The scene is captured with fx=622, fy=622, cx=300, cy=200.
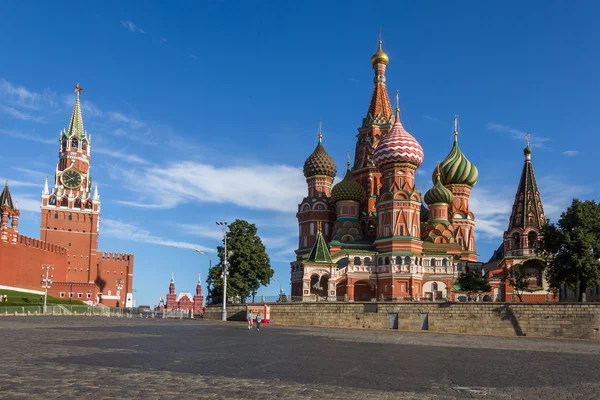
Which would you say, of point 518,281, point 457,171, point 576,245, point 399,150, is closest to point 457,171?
point 457,171

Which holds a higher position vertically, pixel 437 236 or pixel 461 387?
pixel 437 236

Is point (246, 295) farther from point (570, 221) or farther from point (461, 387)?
point (461, 387)

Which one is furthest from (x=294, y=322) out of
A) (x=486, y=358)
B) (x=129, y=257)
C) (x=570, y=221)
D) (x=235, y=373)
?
(x=129, y=257)

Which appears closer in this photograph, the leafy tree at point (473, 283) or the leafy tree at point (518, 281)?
the leafy tree at point (518, 281)

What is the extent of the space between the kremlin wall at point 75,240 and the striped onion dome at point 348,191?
1713 inches

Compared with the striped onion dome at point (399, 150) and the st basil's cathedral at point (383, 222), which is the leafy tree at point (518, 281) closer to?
the st basil's cathedral at point (383, 222)

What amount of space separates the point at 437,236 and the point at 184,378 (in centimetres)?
5861

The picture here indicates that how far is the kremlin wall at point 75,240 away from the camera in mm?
92062

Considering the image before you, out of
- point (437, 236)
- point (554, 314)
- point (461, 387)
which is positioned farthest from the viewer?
point (437, 236)

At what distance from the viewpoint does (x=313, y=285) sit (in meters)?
61.9

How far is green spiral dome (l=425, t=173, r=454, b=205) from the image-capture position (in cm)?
7000

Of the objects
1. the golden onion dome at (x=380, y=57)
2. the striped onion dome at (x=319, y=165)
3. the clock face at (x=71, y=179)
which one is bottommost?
the striped onion dome at (x=319, y=165)

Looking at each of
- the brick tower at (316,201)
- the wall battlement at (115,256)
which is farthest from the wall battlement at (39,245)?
the brick tower at (316,201)

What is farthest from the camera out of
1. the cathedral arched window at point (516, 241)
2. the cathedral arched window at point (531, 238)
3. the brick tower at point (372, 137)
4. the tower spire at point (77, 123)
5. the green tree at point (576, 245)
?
the tower spire at point (77, 123)
